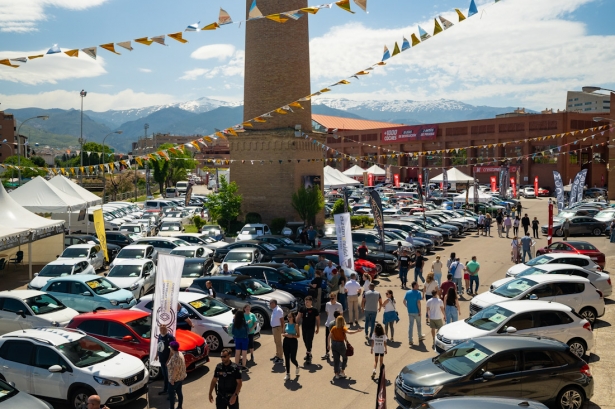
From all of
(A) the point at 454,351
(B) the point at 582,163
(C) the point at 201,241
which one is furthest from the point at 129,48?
(B) the point at 582,163

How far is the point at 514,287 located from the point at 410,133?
7498cm

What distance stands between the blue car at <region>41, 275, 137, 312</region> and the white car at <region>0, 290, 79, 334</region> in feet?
6.37

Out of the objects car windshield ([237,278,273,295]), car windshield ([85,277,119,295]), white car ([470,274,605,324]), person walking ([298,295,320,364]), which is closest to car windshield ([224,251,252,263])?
car windshield ([85,277,119,295])

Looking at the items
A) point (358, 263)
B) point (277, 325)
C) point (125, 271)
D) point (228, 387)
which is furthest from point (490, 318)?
point (125, 271)

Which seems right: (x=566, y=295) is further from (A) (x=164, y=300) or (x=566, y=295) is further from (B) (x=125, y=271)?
(B) (x=125, y=271)

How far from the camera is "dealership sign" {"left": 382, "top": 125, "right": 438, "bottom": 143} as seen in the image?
86756 mm

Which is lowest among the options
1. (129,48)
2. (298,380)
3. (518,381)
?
(298,380)

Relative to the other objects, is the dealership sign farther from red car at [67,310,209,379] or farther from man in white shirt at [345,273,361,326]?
red car at [67,310,209,379]

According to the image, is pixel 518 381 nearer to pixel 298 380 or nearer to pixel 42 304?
pixel 298 380

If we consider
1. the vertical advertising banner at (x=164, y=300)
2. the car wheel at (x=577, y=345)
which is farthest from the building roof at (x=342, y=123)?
the vertical advertising banner at (x=164, y=300)

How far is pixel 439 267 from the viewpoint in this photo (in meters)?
19.5

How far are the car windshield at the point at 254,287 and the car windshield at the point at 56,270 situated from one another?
7.49 m

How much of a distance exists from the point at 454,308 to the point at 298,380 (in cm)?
458

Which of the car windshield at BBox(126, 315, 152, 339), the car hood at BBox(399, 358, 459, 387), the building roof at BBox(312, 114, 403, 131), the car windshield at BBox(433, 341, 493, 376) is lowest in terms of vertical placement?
the car windshield at BBox(126, 315, 152, 339)
